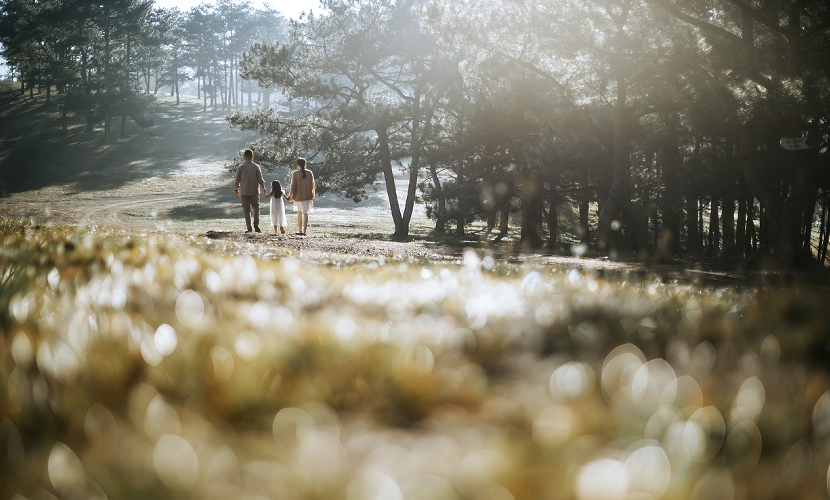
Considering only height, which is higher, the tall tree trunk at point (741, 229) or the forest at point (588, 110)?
the forest at point (588, 110)

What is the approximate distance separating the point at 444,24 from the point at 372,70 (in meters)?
9.37

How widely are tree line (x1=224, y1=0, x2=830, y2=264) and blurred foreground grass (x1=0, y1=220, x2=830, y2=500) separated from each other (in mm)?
13249

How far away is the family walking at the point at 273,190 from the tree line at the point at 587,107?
5739mm

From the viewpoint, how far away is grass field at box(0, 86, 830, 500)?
3.39 feet

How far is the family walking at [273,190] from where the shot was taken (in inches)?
725

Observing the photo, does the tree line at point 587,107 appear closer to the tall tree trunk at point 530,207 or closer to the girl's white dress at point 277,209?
the tall tree trunk at point 530,207

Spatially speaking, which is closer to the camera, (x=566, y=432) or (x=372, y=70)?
(x=566, y=432)

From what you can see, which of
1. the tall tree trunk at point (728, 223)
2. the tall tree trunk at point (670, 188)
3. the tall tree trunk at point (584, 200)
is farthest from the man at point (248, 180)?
the tall tree trunk at point (728, 223)

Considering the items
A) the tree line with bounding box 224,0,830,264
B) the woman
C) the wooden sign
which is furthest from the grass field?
the woman

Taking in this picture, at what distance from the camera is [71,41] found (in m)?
64.3

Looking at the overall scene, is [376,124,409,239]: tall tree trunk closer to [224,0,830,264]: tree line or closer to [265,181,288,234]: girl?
[224,0,830,264]: tree line

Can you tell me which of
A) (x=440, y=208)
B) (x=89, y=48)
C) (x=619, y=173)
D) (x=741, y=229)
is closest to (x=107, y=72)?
(x=89, y=48)

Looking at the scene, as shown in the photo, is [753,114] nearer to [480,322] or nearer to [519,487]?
[480,322]

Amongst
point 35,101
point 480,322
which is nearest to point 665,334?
point 480,322
